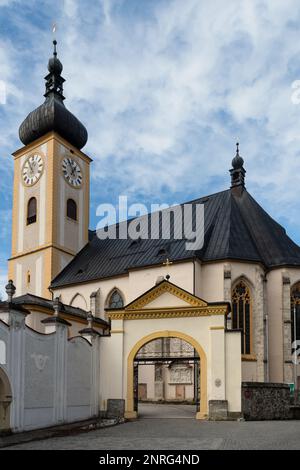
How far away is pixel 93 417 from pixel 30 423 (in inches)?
238

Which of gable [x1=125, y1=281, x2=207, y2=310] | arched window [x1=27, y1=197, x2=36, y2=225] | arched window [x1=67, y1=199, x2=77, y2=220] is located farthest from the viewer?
arched window [x1=67, y1=199, x2=77, y2=220]

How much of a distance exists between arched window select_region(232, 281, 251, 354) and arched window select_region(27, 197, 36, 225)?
57.9ft

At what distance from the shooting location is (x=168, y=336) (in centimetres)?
2380

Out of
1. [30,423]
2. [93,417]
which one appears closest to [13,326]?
[30,423]

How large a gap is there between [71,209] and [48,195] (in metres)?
2.52

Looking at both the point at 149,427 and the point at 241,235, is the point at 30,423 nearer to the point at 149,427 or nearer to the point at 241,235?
the point at 149,427

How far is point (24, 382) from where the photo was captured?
1734cm

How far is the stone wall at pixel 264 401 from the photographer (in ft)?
73.1

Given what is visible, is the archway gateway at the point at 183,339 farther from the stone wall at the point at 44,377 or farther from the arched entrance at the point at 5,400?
the arched entrance at the point at 5,400

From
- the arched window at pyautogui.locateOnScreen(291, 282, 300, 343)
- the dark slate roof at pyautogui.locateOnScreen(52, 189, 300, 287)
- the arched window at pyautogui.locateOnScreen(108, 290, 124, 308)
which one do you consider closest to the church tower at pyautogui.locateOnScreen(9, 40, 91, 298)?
the dark slate roof at pyautogui.locateOnScreen(52, 189, 300, 287)

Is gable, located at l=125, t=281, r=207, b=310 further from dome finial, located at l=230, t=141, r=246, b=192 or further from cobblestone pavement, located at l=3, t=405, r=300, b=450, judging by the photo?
dome finial, located at l=230, t=141, r=246, b=192

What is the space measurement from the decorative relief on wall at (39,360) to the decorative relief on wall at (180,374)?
14.4 m

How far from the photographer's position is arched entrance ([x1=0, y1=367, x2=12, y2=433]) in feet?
53.1

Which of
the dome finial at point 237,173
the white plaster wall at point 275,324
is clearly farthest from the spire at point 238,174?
the white plaster wall at point 275,324
